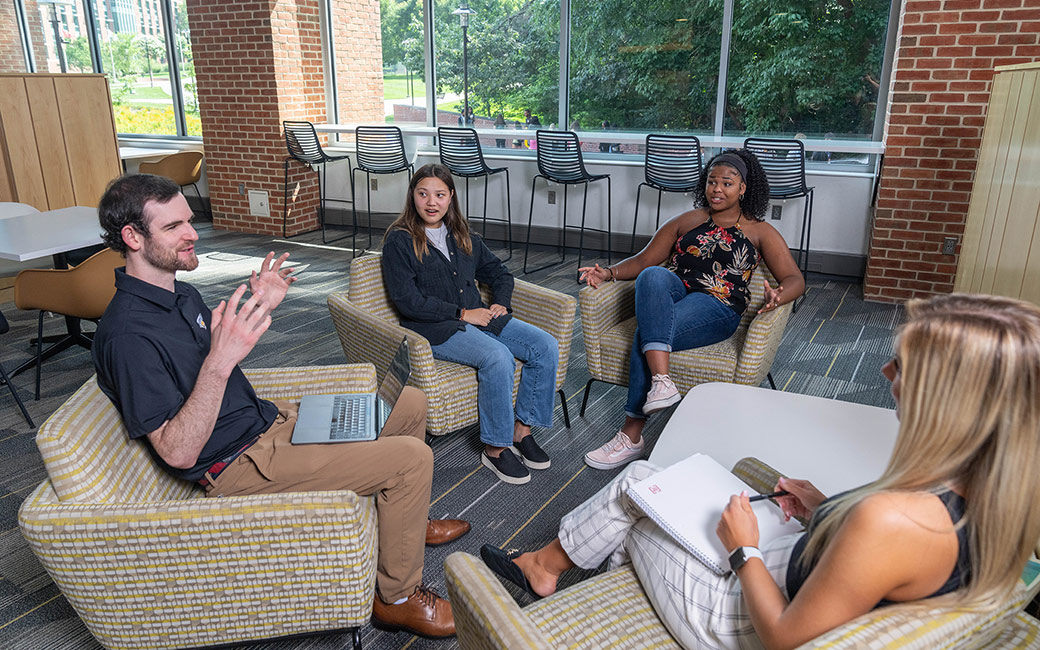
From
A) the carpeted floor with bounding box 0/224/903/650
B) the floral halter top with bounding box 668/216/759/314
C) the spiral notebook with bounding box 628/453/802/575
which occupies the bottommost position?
the carpeted floor with bounding box 0/224/903/650

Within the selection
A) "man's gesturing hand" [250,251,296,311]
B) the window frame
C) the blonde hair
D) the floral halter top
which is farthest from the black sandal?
the window frame

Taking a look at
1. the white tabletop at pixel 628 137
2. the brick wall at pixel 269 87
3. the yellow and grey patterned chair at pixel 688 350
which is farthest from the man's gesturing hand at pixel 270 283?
the brick wall at pixel 269 87

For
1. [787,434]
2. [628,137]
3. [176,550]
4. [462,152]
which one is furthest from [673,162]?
[176,550]

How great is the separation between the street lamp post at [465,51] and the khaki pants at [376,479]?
5.27 m

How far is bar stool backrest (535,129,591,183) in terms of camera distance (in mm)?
5246

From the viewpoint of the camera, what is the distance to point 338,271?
5379 mm

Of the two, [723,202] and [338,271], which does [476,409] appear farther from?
[338,271]

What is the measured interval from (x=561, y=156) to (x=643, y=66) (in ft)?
3.74

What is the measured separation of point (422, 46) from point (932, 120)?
14.0 ft

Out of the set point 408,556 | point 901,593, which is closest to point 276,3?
point 408,556

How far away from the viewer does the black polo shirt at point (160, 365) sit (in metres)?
1.48

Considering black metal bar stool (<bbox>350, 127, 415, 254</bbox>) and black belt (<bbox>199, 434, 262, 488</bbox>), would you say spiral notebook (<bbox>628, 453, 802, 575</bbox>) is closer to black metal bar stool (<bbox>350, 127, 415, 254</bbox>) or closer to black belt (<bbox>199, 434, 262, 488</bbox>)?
black belt (<bbox>199, 434, 262, 488</bbox>)

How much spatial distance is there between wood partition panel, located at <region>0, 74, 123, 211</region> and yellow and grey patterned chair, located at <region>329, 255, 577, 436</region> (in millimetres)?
3137

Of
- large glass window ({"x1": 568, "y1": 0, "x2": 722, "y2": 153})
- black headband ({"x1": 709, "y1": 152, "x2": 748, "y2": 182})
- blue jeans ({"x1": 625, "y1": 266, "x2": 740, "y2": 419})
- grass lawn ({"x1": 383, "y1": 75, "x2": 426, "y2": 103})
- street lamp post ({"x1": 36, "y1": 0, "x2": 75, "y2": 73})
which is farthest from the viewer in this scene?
street lamp post ({"x1": 36, "y1": 0, "x2": 75, "y2": 73})
